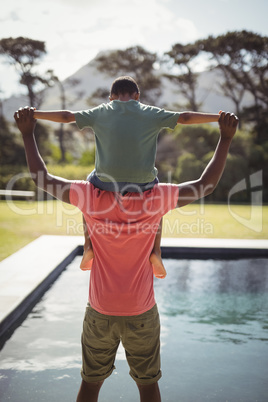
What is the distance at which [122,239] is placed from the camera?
59.5 inches

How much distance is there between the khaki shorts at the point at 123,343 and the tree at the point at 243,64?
64.6 ft

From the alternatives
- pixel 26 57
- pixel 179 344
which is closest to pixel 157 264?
pixel 179 344

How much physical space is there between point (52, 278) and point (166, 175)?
13700mm

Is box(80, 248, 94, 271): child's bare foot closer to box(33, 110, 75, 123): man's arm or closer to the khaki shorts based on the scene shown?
the khaki shorts

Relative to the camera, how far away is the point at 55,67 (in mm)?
24422

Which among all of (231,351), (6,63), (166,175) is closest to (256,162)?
(166,175)

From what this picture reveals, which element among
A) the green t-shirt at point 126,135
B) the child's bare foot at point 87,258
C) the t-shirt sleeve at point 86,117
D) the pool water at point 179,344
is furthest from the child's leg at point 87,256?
the pool water at point 179,344

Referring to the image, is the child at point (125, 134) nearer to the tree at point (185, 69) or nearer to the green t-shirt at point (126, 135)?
the green t-shirt at point (126, 135)

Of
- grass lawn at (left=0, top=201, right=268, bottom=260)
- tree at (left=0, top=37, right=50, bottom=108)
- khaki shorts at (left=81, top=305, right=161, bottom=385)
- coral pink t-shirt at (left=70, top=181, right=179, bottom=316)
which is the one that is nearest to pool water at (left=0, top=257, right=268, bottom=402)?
khaki shorts at (left=81, top=305, right=161, bottom=385)

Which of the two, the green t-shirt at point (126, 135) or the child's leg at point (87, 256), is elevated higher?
the green t-shirt at point (126, 135)

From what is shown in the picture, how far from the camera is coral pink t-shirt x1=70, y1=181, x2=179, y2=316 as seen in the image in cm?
148

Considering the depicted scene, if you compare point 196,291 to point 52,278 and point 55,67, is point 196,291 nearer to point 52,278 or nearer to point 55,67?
point 52,278

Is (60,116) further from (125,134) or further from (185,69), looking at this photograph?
(185,69)

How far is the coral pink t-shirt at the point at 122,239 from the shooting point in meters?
1.48
